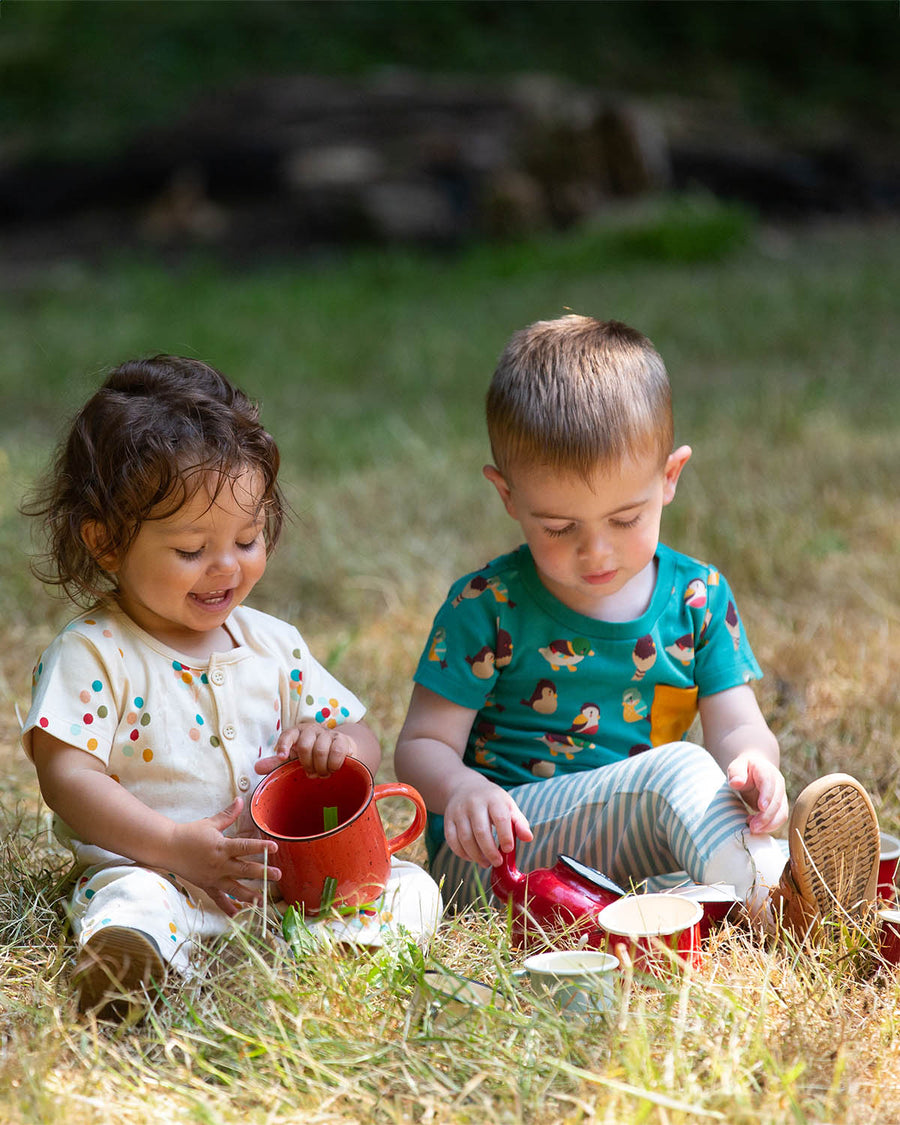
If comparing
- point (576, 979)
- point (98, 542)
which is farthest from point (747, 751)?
point (98, 542)

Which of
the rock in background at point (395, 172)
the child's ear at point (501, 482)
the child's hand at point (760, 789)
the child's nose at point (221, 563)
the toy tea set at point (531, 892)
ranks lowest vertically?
the toy tea set at point (531, 892)

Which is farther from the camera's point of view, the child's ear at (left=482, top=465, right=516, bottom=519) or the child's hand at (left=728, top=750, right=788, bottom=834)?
the child's ear at (left=482, top=465, right=516, bottom=519)

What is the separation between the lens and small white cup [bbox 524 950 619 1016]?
5.23 feet

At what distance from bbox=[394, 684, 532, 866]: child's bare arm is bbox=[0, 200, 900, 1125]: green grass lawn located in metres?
0.12

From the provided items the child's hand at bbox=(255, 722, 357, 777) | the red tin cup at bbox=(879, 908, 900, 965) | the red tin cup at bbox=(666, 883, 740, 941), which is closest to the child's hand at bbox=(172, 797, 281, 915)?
the child's hand at bbox=(255, 722, 357, 777)

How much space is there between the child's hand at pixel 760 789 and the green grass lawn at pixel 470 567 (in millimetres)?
180

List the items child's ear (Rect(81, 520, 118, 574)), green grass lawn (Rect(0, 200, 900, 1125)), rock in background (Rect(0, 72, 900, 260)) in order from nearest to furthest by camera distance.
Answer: green grass lawn (Rect(0, 200, 900, 1125))
child's ear (Rect(81, 520, 118, 574))
rock in background (Rect(0, 72, 900, 260))

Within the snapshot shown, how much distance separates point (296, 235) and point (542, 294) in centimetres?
382

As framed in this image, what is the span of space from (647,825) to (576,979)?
45 cm

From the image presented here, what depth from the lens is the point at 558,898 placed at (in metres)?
1.87

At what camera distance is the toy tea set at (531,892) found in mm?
1681

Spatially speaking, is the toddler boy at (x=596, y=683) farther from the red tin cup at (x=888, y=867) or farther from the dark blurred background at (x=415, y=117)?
the dark blurred background at (x=415, y=117)

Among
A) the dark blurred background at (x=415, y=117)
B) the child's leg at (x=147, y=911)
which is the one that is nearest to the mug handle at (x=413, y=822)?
the child's leg at (x=147, y=911)

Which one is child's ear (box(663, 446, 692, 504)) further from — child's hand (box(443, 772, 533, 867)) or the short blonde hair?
child's hand (box(443, 772, 533, 867))
